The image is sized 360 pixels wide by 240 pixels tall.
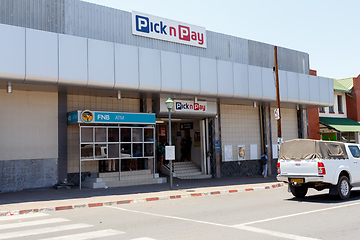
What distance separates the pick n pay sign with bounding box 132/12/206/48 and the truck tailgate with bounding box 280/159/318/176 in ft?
36.9

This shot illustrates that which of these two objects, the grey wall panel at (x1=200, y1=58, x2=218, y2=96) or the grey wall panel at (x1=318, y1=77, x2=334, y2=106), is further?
the grey wall panel at (x1=318, y1=77, x2=334, y2=106)

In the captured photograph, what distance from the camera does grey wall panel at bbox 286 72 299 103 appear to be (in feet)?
80.0

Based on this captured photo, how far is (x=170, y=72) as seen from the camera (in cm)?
1869

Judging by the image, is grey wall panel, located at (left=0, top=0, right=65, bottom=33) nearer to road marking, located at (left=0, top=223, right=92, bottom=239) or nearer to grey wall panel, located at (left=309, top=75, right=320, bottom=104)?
road marking, located at (left=0, top=223, right=92, bottom=239)

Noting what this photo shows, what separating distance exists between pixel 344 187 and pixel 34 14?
15.2 meters

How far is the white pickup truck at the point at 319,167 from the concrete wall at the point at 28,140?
428 inches

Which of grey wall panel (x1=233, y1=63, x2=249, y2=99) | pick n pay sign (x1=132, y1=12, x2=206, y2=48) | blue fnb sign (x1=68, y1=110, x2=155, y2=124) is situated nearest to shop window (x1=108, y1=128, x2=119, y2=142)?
blue fnb sign (x1=68, y1=110, x2=155, y2=124)

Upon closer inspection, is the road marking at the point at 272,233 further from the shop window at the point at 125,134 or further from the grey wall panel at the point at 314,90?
the grey wall panel at the point at 314,90

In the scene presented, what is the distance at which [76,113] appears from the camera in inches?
669

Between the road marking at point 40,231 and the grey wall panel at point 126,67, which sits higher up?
the grey wall panel at point 126,67

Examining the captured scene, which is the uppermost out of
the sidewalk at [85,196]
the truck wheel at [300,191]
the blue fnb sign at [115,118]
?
the blue fnb sign at [115,118]

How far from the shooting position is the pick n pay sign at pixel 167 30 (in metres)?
20.2

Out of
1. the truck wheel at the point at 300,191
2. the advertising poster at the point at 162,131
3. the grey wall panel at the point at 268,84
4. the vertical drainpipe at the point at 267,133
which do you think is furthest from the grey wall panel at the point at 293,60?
the truck wheel at the point at 300,191

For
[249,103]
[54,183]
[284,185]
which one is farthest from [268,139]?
[54,183]
